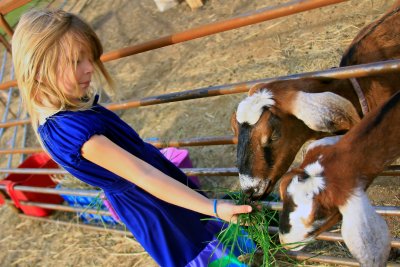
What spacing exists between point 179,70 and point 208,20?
2.71ft

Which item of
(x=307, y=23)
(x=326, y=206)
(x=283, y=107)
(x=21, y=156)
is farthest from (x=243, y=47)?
(x=326, y=206)

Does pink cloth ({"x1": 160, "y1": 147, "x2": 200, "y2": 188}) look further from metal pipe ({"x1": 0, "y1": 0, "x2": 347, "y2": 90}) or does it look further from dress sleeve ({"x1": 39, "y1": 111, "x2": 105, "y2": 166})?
dress sleeve ({"x1": 39, "y1": 111, "x2": 105, "y2": 166})

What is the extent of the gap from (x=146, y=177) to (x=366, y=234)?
88cm

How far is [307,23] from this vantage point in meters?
4.34

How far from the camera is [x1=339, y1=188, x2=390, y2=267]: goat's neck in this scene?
1264mm

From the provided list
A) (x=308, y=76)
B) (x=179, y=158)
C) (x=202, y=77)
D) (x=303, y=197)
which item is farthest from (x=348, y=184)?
(x=202, y=77)

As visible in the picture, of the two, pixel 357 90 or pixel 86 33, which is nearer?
pixel 86 33

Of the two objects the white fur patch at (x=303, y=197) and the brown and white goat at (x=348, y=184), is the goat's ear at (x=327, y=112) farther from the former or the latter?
the white fur patch at (x=303, y=197)

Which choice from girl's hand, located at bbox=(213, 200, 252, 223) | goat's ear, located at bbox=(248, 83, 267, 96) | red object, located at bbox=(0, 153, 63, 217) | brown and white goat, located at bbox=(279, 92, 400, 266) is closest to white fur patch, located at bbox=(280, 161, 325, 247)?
brown and white goat, located at bbox=(279, 92, 400, 266)

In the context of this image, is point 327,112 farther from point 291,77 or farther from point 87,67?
point 87,67

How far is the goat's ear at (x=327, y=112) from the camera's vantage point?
5.98 ft

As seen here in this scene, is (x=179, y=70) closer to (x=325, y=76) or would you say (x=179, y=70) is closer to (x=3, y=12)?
(x=3, y=12)

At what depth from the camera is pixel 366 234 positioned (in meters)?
1.26

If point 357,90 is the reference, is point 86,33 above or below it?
above
